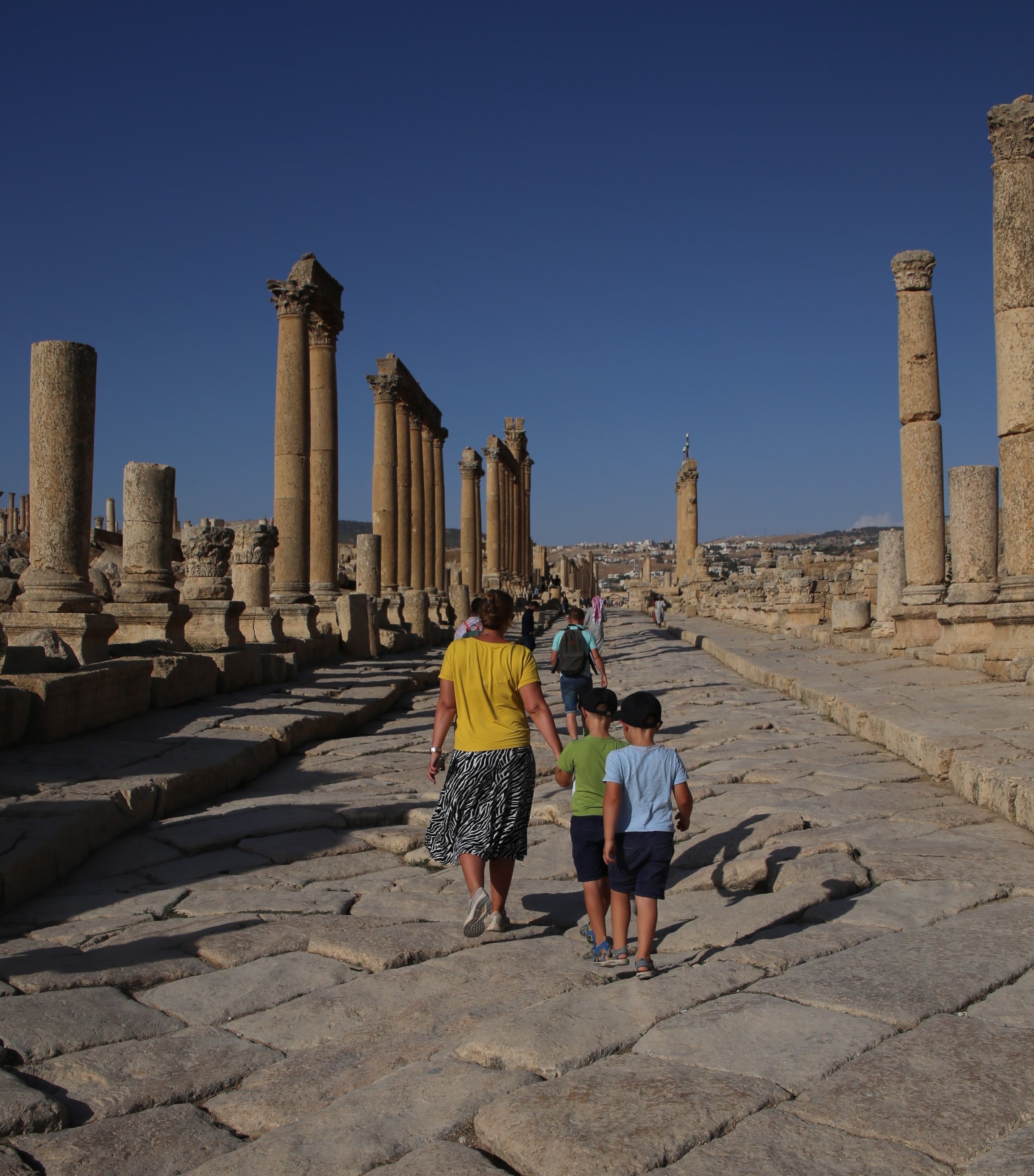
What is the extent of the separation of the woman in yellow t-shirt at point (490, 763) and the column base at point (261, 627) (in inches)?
402

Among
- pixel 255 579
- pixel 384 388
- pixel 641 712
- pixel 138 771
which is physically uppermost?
pixel 384 388

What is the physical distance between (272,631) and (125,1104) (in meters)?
12.1

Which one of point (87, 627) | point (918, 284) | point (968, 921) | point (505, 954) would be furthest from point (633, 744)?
point (918, 284)

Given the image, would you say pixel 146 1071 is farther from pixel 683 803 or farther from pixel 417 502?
pixel 417 502

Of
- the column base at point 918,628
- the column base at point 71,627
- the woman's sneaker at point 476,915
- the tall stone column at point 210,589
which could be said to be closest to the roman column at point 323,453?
the tall stone column at point 210,589

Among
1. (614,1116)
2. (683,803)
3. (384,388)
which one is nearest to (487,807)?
(683,803)

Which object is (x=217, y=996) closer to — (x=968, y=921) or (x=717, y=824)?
(x=968, y=921)

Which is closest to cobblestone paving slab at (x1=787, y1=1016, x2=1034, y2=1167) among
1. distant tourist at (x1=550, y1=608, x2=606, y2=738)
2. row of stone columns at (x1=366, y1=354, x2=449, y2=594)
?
distant tourist at (x1=550, y1=608, x2=606, y2=738)

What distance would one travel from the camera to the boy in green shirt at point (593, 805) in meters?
4.34

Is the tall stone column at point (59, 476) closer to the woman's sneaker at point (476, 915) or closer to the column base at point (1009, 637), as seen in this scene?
the woman's sneaker at point (476, 915)

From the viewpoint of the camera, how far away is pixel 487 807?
15.5 ft

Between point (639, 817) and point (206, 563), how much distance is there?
10.4 meters

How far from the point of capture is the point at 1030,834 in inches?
220

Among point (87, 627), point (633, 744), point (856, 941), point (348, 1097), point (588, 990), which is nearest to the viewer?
point (348, 1097)
